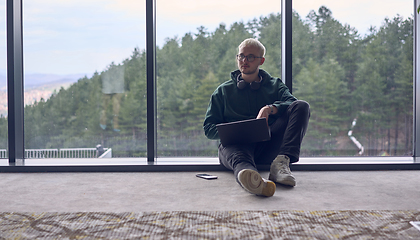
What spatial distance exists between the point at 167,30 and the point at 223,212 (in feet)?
5.30

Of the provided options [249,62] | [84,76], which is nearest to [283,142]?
[249,62]

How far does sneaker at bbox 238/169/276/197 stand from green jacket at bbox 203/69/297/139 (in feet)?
1.77

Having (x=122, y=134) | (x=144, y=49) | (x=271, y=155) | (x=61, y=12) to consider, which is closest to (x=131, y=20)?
(x=144, y=49)

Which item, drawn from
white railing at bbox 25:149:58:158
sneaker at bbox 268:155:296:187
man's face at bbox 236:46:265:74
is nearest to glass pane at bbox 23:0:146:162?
white railing at bbox 25:149:58:158

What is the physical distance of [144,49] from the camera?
2.51 metres

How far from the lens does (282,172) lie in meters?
1.77

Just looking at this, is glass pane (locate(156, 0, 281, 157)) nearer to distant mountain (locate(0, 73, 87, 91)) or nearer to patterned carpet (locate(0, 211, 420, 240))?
distant mountain (locate(0, 73, 87, 91))

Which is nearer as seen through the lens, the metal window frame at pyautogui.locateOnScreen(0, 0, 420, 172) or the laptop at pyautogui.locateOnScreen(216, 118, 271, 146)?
the laptop at pyautogui.locateOnScreen(216, 118, 271, 146)

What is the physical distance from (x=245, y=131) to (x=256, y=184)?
0.39m

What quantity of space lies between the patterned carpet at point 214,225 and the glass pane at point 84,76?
4.29ft

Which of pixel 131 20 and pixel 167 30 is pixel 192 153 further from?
pixel 131 20

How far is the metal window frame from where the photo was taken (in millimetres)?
→ 2285

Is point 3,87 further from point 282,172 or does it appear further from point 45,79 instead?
point 282,172

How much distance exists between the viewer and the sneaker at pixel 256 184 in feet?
4.97
